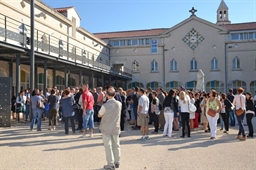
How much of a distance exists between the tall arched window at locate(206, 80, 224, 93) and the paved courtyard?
29.3m

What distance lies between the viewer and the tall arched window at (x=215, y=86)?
3775 centimetres

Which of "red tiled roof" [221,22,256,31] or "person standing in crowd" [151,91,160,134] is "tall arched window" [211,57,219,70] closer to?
"red tiled roof" [221,22,256,31]

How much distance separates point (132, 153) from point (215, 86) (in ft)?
109

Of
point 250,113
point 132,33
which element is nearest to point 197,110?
point 250,113

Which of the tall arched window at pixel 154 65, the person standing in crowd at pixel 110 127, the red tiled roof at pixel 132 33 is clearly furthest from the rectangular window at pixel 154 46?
the person standing in crowd at pixel 110 127

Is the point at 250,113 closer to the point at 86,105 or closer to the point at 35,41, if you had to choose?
the point at 86,105

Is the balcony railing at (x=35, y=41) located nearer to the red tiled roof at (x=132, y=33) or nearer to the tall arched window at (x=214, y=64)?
the red tiled roof at (x=132, y=33)

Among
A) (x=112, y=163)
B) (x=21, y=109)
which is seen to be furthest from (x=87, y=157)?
(x=21, y=109)

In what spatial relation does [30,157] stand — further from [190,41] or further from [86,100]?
[190,41]

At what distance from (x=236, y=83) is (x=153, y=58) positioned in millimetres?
11792

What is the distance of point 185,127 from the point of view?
10.3m

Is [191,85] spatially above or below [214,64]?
below

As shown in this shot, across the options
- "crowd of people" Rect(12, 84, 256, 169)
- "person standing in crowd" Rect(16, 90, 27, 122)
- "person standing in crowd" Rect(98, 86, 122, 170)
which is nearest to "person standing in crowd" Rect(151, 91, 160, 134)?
"crowd of people" Rect(12, 84, 256, 169)

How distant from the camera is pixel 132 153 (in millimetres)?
7152
